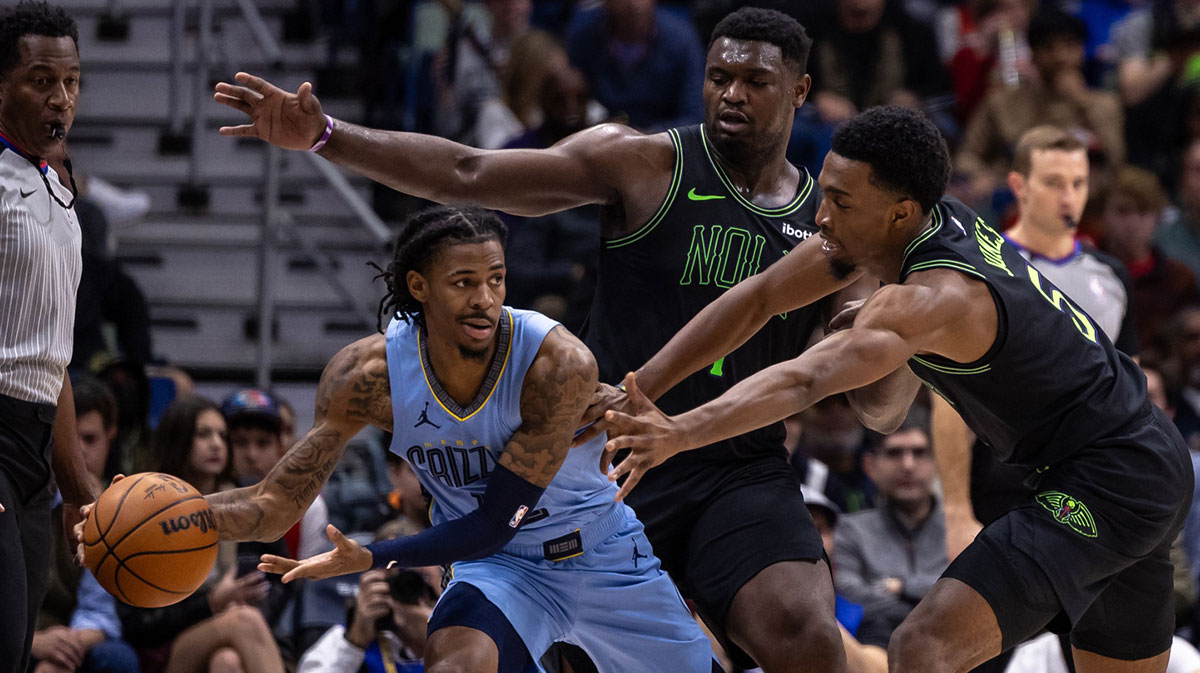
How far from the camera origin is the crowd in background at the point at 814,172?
22.3ft

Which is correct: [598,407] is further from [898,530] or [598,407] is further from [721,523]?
[898,530]

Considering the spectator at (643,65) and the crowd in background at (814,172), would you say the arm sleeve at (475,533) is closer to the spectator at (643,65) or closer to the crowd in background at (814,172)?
the crowd in background at (814,172)

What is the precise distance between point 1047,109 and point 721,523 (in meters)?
5.87

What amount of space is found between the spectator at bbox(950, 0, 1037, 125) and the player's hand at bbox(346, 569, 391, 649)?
5884mm

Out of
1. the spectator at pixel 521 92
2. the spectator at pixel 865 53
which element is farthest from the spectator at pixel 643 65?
the spectator at pixel 865 53

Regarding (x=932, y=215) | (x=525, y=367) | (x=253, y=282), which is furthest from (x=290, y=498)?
(x=253, y=282)

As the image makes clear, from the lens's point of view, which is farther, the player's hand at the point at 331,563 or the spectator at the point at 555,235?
the spectator at the point at 555,235

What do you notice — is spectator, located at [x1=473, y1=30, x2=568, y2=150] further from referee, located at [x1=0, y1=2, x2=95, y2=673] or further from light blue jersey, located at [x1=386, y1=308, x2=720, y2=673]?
referee, located at [x1=0, y1=2, x2=95, y2=673]

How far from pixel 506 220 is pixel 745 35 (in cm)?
433

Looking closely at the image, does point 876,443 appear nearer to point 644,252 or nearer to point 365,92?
point 644,252

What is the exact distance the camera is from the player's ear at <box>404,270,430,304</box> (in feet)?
16.3

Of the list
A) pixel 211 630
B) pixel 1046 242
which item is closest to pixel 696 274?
pixel 1046 242

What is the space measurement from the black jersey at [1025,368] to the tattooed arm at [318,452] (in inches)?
68.7

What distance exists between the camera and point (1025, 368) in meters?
4.49
